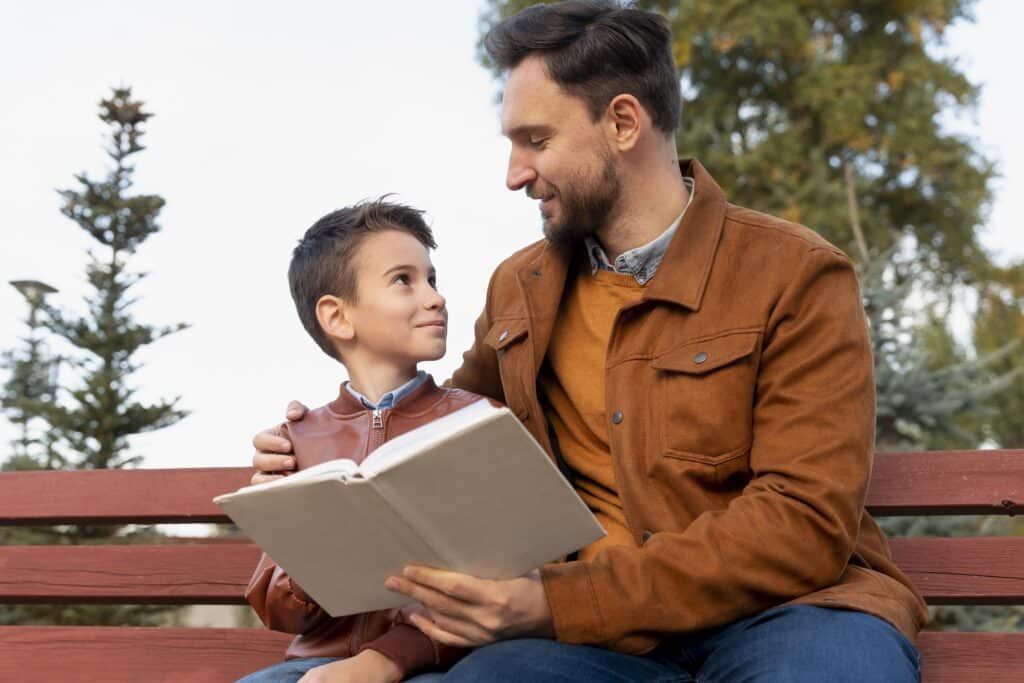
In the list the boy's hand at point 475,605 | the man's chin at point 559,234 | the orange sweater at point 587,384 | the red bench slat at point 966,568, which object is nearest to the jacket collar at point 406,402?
the orange sweater at point 587,384

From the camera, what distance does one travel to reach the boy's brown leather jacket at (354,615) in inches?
103

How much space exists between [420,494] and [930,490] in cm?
160

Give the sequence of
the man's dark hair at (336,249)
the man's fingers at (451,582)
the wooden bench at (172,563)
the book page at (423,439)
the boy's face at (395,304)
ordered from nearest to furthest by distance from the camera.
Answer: the book page at (423,439) → the man's fingers at (451,582) → the boy's face at (395,304) → the man's dark hair at (336,249) → the wooden bench at (172,563)

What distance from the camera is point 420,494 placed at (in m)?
2.08

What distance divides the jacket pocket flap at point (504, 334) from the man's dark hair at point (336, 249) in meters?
0.26

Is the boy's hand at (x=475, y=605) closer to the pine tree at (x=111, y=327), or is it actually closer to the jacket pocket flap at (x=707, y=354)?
the jacket pocket flap at (x=707, y=354)

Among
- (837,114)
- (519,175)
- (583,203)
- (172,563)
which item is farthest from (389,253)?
(837,114)

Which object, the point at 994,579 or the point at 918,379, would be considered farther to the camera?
the point at 918,379

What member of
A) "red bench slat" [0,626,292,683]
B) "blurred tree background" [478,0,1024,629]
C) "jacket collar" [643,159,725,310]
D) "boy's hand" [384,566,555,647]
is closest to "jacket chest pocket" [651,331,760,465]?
"jacket collar" [643,159,725,310]

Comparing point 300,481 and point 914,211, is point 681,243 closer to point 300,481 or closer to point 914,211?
point 300,481

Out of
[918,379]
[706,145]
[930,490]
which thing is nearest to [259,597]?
[930,490]

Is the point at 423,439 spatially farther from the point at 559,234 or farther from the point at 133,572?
the point at 133,572

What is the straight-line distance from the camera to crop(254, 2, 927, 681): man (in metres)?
2.38

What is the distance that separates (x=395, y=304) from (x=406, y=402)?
22 cm
